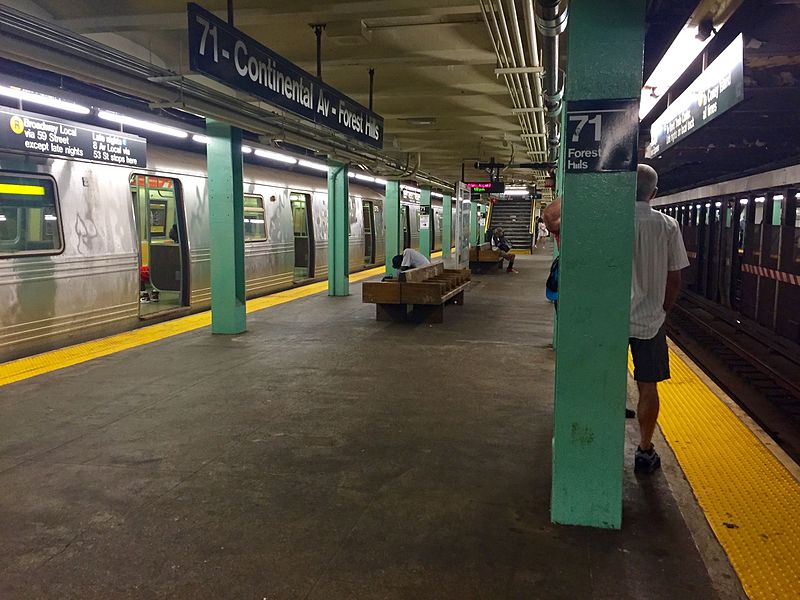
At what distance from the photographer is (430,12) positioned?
19.6 feet

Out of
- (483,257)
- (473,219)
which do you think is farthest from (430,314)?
(473,219)

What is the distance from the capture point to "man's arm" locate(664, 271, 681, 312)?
3.50m

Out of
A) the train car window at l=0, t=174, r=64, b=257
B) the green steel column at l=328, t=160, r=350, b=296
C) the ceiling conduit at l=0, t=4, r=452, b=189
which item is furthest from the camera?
the green steel column at l=328, t=160, r=350, b=296

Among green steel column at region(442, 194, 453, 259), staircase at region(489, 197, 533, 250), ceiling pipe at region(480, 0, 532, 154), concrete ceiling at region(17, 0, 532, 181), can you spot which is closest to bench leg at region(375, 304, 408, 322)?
concrete ceiling at region(17, 0, 532, 181)

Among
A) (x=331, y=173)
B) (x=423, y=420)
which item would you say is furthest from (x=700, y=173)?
(x=423, y=420)

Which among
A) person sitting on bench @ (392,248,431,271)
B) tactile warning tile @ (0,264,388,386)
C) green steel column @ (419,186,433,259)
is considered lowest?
tactile warning tile @ (0,264,388,386)

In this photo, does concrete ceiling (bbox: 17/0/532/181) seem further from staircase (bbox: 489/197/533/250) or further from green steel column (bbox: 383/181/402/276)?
staircase (bbox: 489/197/533/250)

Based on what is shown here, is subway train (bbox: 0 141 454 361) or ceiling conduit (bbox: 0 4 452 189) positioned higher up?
ceiling conduit (bbox: 0 4 452 189)

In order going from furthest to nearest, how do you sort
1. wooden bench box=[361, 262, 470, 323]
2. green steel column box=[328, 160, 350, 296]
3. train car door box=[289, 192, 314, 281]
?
train car door box=[289, 192, 314, 281] → green steel column box=[328, 160, 350, 296] → wooden bench box=[361, 262, 470, 323]

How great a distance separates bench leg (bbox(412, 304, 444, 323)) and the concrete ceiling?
330 cm

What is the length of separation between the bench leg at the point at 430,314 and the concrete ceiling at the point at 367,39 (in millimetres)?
3300

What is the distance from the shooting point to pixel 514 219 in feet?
117

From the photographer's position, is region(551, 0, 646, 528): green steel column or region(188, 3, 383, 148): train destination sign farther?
region(188, 3, 383, 148): train destination sign

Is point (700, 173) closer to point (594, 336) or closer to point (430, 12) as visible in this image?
point (430, 12)
